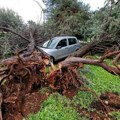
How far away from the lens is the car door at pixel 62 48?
1739 centimetres

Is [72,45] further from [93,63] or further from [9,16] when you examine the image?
[93,63]

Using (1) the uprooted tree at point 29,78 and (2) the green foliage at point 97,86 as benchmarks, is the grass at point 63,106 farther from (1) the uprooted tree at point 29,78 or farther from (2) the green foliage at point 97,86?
(1) the uprooted tree at point 29,78

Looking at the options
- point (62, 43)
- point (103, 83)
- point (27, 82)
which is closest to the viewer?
point (27, 82)

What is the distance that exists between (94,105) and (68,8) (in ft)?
64.7

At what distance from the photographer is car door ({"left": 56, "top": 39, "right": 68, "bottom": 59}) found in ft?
57.1

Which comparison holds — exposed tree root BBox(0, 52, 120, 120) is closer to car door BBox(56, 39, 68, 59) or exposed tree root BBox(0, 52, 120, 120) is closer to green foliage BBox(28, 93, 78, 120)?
green foliage BBox(28, 93, 78, 120)

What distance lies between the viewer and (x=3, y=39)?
15.9m

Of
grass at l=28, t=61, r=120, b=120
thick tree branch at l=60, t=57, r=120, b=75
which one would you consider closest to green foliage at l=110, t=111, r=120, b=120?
grass at l=28, t=61, r=120, b=120

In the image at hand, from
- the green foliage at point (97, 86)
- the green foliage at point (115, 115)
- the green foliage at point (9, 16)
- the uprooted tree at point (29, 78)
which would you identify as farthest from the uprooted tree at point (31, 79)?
the green foliage at point (9, 16)

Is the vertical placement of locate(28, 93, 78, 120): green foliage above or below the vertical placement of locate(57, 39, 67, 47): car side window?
below

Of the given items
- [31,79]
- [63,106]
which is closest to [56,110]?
[63,106]

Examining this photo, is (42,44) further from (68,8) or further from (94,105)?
(68,8)

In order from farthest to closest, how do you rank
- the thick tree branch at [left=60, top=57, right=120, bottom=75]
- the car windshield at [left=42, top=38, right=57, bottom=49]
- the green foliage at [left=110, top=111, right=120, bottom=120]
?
1. the car windshield at [left=42, top=38, right=57, bottom=49]
2. the green foliage at [left=110, top=111, right=120, bottom=120]
3. the thick tree branch at [left=60, top=57, right=120, bottom=75]

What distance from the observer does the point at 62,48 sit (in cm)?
1781
